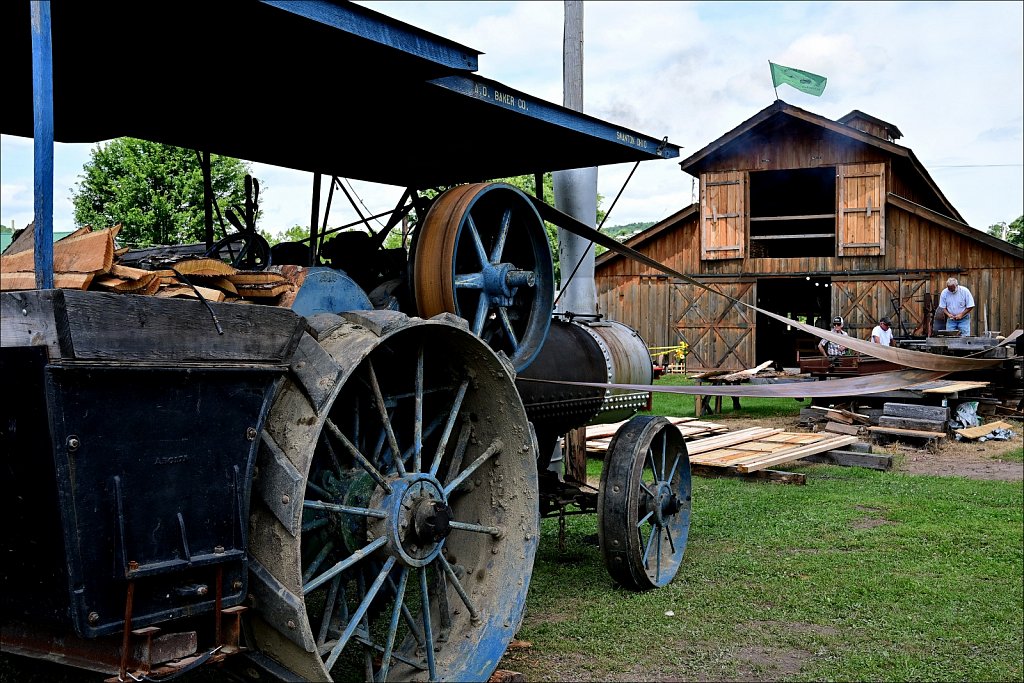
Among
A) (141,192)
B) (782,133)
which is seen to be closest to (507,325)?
(782,133)

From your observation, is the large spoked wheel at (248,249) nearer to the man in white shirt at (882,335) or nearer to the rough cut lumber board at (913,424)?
the rough cut lumber board at (913,424)

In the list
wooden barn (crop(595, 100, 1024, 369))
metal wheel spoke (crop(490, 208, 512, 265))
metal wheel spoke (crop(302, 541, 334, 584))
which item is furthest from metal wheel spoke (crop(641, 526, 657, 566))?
wooden barn (crop(595, 100, 1024, 369))

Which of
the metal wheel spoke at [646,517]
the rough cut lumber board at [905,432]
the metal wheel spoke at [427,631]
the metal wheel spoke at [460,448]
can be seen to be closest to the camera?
the metal wheel spoke at [427,631]

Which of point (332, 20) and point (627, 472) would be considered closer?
point (332, 20)

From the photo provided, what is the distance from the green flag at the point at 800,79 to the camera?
23.2 metres

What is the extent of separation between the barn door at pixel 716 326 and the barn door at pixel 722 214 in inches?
33.4

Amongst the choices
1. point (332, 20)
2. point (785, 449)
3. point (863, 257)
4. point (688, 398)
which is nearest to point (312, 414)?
point (332, 20)

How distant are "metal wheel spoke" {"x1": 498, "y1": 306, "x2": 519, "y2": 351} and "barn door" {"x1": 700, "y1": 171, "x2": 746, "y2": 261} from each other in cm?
1761

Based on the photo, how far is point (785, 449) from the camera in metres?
10.9

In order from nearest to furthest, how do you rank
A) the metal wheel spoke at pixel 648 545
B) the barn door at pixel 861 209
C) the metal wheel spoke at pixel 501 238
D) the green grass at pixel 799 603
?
the green grass at pixel 799 603 → the metal wheel spoke at pixel 501 238 → the metal wheel spoke at pixel 648 545 → the barn door at pixel 861 209

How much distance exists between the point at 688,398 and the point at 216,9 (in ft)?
53.8

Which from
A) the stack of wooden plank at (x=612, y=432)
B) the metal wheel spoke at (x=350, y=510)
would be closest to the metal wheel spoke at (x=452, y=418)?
the metal wheel spoke at (x=350, y=510)

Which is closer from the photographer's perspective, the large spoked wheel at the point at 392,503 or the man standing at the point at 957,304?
the large spoked wheel at the point at 392,503

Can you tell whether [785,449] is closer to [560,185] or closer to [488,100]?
[560,185]
